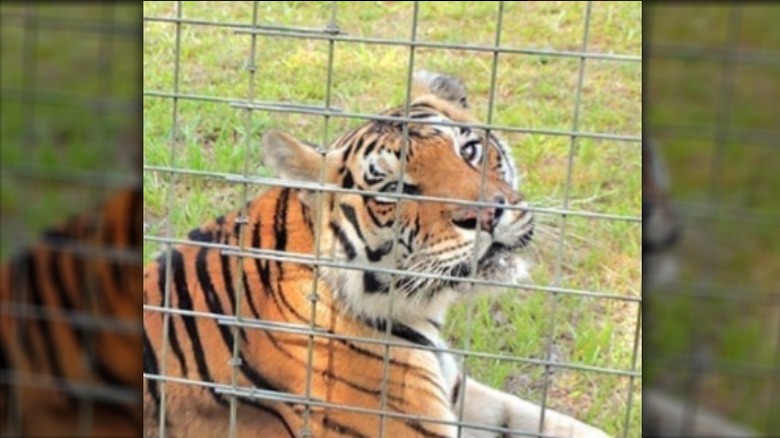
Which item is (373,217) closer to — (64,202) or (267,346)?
(267,346)

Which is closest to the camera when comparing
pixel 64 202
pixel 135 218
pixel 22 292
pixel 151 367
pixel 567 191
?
pixel 64 202

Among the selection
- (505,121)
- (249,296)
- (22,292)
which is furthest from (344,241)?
(22,292)

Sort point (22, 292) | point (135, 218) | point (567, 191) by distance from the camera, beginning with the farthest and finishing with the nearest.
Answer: point (567, 191) < point (22, 292) < point (135, 218)

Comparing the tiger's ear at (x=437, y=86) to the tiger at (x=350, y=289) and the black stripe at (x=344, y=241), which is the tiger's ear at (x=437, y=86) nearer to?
the tiger at (x=350, y=289)

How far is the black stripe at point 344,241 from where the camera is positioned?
1368 millimetres

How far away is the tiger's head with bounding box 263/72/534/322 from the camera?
52.3 inches

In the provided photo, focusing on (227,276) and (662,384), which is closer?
(662,384)

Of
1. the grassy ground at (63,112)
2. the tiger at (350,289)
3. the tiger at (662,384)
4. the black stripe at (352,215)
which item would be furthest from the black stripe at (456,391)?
the grassy ground at (63,112)

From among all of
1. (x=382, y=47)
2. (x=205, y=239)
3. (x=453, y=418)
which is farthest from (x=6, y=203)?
(x=453, y=418)

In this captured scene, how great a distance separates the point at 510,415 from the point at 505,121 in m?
0.37

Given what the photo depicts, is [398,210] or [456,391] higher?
[398,210]

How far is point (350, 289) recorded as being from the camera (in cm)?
138

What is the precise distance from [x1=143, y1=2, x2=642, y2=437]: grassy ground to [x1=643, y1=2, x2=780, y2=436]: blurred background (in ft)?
0.35

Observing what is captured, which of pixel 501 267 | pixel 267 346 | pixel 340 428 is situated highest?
pixel 501 267
